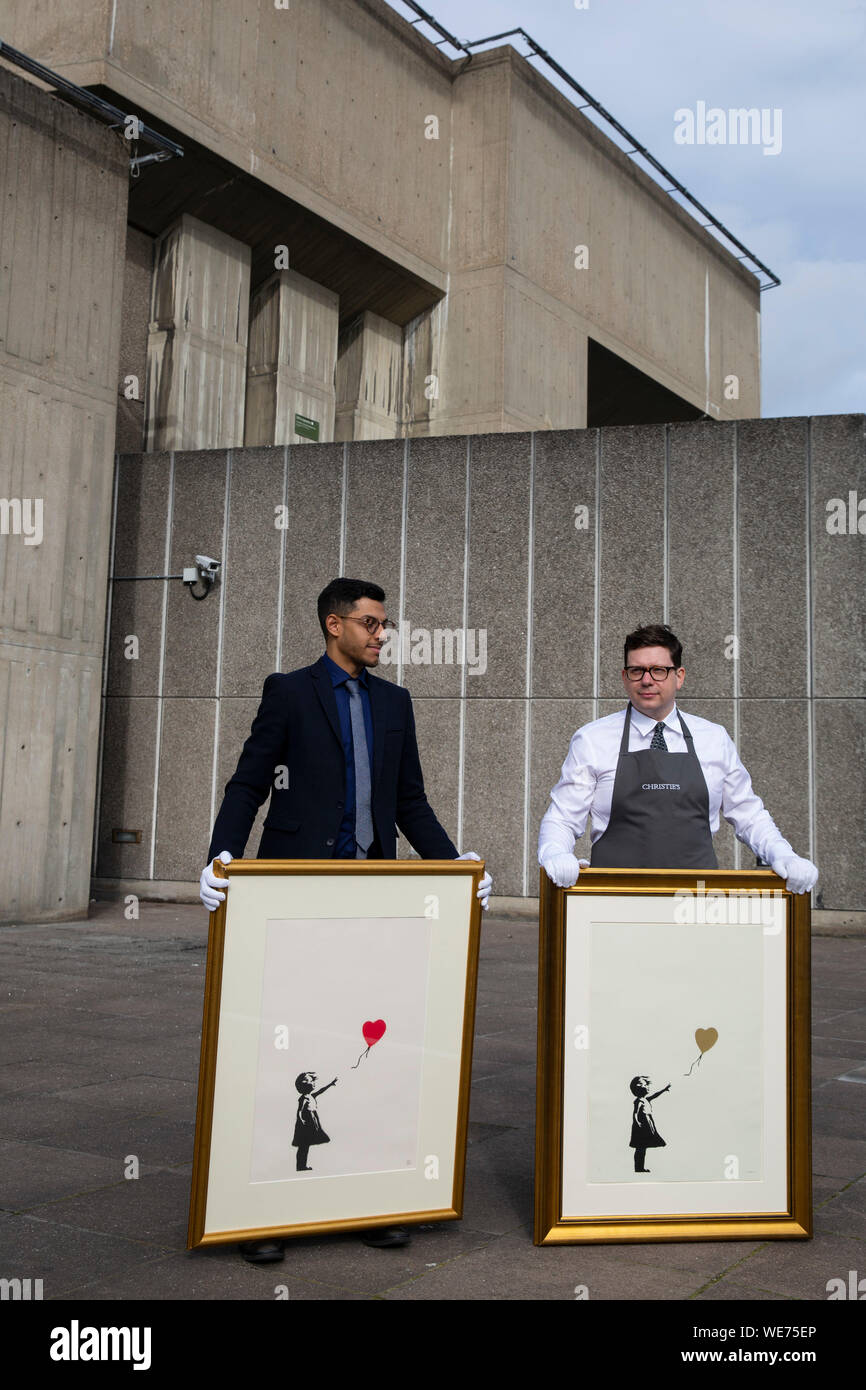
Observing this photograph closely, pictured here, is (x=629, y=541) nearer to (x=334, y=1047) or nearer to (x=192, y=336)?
(x=192, y=336)

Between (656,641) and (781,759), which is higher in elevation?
(781,759)

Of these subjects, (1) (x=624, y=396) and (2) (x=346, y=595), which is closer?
(2) (x=346, y=595)

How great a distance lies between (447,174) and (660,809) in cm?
1725

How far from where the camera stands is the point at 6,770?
39.8 ft

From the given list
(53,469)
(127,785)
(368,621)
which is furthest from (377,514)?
→ (368,621)

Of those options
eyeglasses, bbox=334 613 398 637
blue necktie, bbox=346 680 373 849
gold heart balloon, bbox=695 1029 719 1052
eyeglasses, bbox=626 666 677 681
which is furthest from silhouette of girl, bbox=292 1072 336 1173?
Answer: eyeglasses, bbox=626 666 677 681

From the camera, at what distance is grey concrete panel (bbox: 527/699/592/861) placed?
1347 centimetres

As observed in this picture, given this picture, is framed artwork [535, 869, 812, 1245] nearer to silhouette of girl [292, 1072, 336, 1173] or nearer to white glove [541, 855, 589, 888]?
white glove [541, 855, 589, 888]

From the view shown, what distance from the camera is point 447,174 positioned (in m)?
19.8

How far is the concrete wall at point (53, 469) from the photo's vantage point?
1218cm

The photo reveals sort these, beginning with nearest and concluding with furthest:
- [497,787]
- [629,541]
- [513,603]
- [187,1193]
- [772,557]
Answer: [187,1193] → [772,557] → [629,541] → [497,787] → [513,603]

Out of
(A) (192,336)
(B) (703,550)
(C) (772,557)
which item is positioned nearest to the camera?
(C) (772,557)

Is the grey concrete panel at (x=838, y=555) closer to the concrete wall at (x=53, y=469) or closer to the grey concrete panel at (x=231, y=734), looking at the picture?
the grey concrete panel at (x=231, y=734)

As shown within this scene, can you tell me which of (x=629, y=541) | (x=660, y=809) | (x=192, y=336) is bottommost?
(x=660, y=809)
